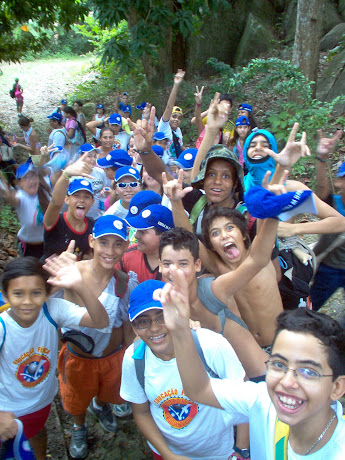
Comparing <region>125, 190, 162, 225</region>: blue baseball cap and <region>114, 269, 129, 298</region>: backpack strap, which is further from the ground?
<region>125, 190, 162, 225</region>: blue baseball cap

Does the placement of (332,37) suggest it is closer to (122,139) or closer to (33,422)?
(122,139)

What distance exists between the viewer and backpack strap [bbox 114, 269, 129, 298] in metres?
2.87

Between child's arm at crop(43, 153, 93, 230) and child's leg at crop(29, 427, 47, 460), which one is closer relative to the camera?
child's leg at crop(29, 427, 47, 460)

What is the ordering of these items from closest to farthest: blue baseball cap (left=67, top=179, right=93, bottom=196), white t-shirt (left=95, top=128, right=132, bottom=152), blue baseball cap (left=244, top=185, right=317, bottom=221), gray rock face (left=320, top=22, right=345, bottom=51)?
1. blue baseball cap (left=244, top=185, right=317, bottom=221)
2. blue baseball cap (left=67, top=179, right=93, bottom=196)
3. white t-shirt (left=95, top=128, right=132, bottom=152)
4. gray rock face (left=320, top=22, right=345, bottom=51)

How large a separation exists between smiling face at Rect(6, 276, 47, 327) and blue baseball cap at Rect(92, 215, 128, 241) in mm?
596

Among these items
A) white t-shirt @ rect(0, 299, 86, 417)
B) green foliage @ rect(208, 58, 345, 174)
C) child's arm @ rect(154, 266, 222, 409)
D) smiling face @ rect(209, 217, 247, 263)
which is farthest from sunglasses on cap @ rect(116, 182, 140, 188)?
green foliage @ rect(208, 58, 345, 174)

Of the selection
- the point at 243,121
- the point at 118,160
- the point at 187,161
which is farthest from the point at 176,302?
the point at 243,121

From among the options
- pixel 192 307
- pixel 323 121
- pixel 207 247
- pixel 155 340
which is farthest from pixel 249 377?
pixel 323 121

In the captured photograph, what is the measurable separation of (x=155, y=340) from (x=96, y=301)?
480mm

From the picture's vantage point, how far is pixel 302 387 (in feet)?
4.69

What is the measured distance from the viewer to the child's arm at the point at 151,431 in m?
2.21

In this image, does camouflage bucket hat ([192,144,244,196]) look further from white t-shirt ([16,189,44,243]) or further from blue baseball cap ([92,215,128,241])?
white t-shirt ([16,189,44,243])

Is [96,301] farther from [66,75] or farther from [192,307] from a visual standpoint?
[66,75]

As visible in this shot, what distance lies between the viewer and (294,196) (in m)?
1.81
